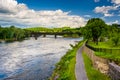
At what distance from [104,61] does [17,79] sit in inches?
690

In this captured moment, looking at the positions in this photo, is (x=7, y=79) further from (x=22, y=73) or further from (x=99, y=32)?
(x=99, y=32)

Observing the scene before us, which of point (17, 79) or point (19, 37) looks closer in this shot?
point (17, 79)

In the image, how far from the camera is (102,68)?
31281mm

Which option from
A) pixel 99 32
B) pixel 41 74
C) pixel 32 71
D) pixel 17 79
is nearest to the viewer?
pixel 17 79

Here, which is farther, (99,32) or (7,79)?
(99,32)

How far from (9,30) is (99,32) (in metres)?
91.4

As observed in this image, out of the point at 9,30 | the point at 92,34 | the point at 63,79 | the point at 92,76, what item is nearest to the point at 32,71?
the point at 63,79

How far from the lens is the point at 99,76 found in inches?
1228

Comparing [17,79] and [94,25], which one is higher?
[94,25]

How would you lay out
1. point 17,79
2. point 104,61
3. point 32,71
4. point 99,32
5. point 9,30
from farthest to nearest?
point 9,30, point 99,32, point 32,71, point 17,79, point 104,61

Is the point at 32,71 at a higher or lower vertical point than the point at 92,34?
lower

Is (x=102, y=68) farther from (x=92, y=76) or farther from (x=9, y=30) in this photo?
(x=9, y=30)

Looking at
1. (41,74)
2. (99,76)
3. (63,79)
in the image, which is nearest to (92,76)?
(99,76)

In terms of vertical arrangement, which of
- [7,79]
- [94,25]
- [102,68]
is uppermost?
[94,25]
